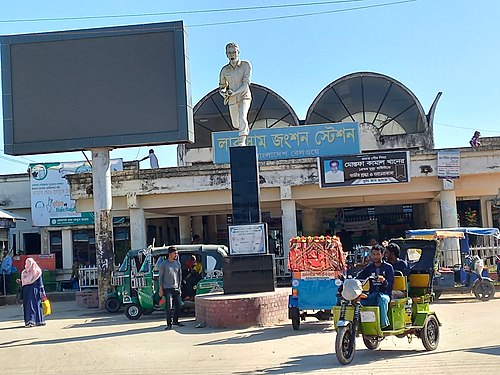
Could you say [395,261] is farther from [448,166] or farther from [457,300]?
[448,166]

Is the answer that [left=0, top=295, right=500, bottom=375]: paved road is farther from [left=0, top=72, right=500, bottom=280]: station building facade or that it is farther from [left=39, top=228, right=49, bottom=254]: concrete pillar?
[left=39, top=228, right=49, bottom=254]: concrete pillar

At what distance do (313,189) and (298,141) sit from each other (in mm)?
2318

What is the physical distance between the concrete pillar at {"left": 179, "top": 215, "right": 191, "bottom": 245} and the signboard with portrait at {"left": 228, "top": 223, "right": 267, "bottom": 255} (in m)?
15.2

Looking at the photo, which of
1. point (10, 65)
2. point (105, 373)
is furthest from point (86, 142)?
point (105, 373)


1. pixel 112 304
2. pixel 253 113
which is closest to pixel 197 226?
pixel 253 113

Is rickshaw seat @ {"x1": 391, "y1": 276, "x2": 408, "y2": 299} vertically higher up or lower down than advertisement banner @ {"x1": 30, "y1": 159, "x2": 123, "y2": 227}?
lower down

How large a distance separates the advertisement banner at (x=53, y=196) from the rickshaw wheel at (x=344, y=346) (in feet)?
82.8

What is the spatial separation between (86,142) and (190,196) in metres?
5.79

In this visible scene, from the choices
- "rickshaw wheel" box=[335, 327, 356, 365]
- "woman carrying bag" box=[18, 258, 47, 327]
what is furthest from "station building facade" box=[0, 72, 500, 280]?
"rickshaw wheel" box=[335, 327, 356, 365]

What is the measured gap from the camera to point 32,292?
16.1 meters

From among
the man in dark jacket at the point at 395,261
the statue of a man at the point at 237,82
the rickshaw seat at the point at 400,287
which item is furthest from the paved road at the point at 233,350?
the statue of a man at the point at 237,82

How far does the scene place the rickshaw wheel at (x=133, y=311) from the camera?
55.7 ft

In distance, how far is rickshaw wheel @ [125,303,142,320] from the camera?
17.0 metres

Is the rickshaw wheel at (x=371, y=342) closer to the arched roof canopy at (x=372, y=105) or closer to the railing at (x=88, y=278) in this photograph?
the railing at (x=88, y=278)
